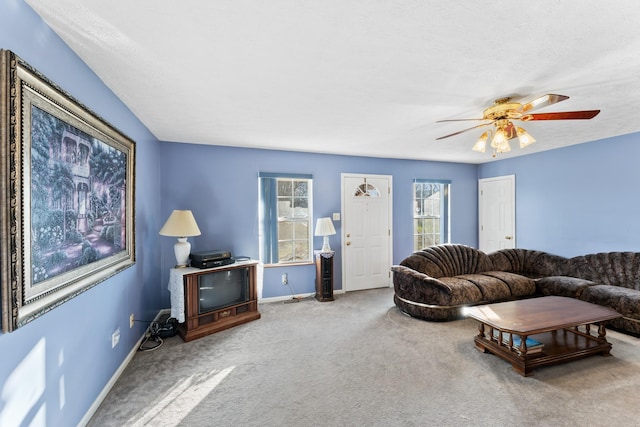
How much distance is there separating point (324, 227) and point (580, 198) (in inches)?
151

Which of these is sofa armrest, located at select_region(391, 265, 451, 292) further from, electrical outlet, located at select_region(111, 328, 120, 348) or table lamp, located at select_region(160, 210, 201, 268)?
electrical outlet, located at select_region(111, 328, 120, 348)

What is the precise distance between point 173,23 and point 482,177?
6010 millimetres

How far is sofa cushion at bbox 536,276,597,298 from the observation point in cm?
358

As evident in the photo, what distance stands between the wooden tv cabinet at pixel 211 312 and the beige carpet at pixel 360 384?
0.41ft

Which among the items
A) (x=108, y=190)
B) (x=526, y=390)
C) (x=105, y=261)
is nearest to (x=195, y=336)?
(x=105, y=261)

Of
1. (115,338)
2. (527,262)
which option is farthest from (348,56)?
(527,262)

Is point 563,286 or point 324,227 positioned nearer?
point 563,286

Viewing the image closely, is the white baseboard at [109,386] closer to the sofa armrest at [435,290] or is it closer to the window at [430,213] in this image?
the sofa armrest at [435,290]

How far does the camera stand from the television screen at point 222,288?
3324 millimetres

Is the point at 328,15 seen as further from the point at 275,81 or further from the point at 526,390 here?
the point at 526,390

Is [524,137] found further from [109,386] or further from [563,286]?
[109,386]

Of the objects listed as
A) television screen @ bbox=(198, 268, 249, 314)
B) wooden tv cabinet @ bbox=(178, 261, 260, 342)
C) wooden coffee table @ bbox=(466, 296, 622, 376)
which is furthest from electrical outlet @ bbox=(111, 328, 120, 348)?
wooden coffee table @ bbox=(466, 296, 622, 376)

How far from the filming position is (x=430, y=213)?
5727 mm

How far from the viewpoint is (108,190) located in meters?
2.16
